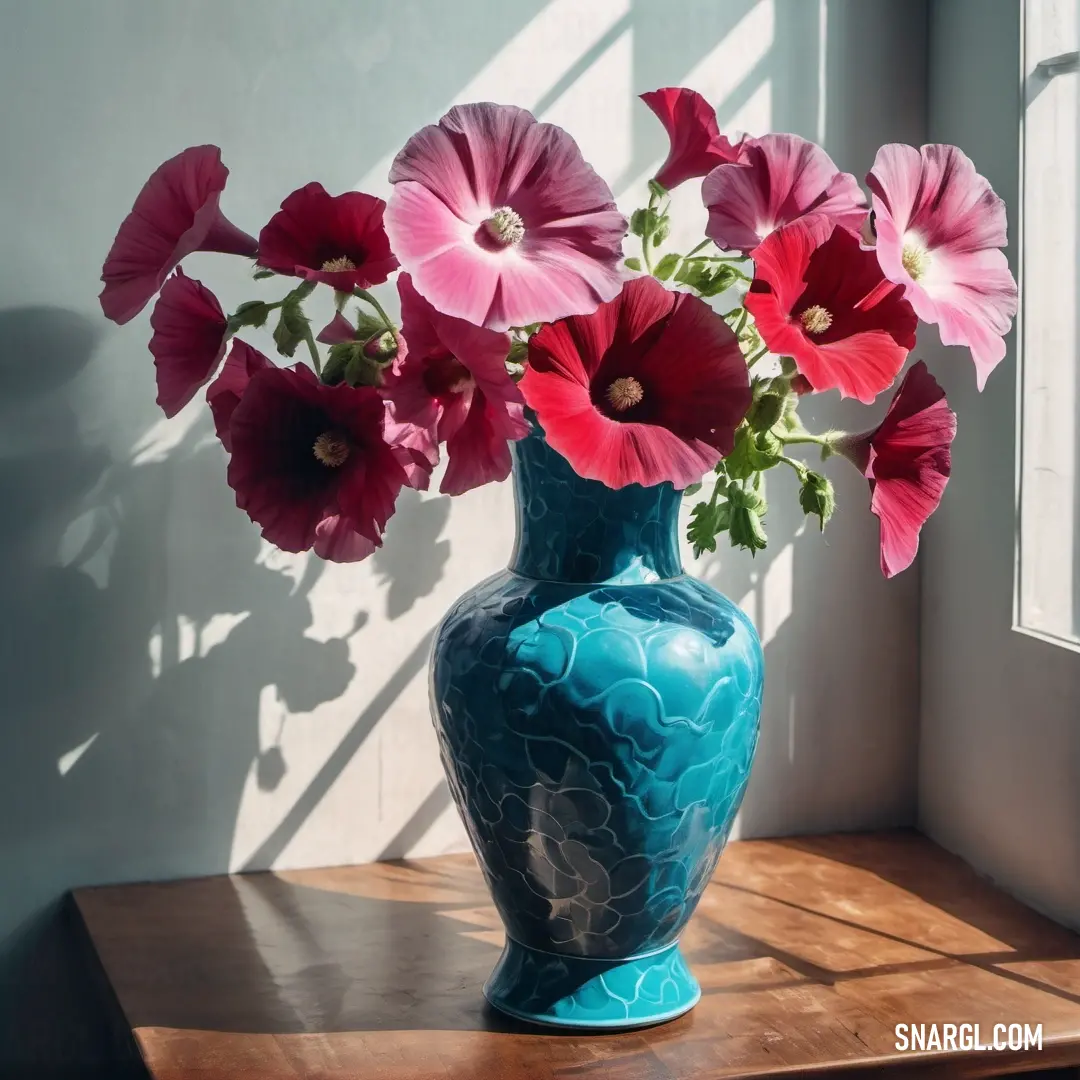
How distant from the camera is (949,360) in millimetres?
1477

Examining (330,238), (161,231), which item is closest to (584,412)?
(330,238)

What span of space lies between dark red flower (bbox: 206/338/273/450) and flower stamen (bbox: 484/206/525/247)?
Answer: 0.20m

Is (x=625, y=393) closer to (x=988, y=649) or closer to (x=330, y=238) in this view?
(x=330, y=238)

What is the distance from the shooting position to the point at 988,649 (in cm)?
141

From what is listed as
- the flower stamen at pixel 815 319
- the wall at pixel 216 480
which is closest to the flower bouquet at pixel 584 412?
the flower stamen at pixel 815 319

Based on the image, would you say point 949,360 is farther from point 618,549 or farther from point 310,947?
point 310,947

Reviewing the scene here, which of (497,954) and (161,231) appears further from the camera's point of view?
(497,954)

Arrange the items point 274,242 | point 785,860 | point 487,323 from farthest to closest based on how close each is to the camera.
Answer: point 785,860 < point 274,242 < point 487,323

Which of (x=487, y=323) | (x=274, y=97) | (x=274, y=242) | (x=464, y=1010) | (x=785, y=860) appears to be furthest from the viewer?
(x=785, y=860)

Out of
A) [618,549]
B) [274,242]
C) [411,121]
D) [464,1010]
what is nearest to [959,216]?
[618,549]

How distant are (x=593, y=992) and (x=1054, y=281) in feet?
2.71

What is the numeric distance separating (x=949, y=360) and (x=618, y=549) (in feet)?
2.09

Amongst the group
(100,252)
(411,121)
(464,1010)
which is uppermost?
(411,121)

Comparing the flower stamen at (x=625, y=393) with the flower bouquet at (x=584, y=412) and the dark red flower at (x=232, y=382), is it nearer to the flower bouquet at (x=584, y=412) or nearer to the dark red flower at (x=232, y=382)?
the flower bouquet at (x=584, y=412)
